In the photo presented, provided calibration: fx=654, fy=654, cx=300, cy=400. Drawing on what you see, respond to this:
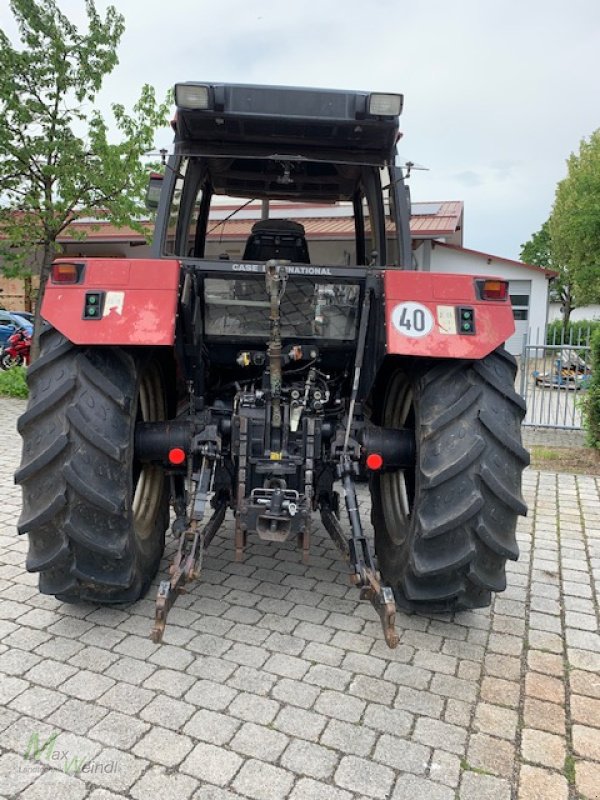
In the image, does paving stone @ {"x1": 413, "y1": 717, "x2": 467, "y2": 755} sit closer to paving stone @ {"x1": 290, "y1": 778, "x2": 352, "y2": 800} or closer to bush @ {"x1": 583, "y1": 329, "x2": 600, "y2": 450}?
paving stone @ {"x1": 290, "y1": 778, "x2": 352, "y2": 800}

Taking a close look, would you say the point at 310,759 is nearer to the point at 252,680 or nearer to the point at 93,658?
the point at 252,680

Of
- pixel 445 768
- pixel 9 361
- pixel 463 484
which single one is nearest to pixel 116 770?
pixel 445 768

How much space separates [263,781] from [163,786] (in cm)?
35

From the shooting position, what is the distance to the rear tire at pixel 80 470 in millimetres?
3016

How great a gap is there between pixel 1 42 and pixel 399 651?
11015 mm

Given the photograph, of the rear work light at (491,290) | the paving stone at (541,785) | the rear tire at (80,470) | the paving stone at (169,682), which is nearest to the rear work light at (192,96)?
the rear tire at (80,470)

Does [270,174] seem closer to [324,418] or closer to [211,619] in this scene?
[324,418]

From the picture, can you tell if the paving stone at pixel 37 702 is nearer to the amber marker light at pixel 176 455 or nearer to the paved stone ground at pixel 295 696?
the paved stone ground at pixel 295 696

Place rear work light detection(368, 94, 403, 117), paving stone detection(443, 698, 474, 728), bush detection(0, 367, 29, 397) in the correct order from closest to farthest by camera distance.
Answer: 1. paving stone detection(443, 698, 474, 728)
2. rear work light detection(368, 94, 403, 117)
3. bush detection(0, 367, 29, 397)

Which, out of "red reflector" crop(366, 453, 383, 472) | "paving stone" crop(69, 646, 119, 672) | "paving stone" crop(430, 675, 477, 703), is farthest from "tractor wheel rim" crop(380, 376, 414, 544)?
"paving stone" crop(69, 646, 119, 672)

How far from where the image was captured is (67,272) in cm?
314

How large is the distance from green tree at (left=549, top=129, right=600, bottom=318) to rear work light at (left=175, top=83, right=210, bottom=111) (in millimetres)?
25487

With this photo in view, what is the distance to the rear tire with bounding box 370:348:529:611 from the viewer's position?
121 inches

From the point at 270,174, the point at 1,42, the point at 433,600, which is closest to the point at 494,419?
the point at 433,600
